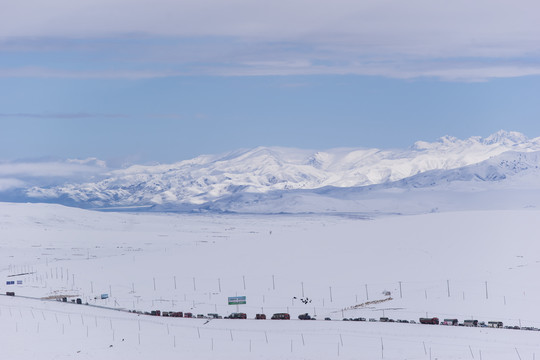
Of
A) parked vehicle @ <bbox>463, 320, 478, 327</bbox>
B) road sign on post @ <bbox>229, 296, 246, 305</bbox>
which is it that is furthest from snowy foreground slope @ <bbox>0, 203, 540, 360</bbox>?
parked vehicle @ <bbox>463, 320, 478, 327</bbox>

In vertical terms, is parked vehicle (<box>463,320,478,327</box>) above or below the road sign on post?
below

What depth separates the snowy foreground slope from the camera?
5409 cm

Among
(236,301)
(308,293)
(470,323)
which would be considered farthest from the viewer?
(308,293)

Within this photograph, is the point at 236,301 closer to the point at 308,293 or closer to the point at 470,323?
the point at 308,293

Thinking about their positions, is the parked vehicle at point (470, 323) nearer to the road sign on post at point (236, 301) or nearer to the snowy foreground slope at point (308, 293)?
the snowy foreground slope at point (308, 293)

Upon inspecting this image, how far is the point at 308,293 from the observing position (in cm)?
8725

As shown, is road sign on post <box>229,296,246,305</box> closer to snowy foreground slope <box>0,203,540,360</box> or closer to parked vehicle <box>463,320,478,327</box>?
snowy foreground slope <box>0,203,540,360</box>

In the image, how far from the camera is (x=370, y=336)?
5631 centimetres

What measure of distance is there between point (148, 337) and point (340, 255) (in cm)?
5500

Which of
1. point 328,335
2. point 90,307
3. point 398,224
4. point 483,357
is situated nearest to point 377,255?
point 398,224

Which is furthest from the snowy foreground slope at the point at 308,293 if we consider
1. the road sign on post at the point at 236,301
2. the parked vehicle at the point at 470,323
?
the parked vehicle at the point at 470,323

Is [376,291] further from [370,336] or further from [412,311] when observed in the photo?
[370,336]

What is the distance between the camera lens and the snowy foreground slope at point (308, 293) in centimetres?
5409

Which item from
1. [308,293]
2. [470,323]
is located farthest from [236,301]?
[470,323]
